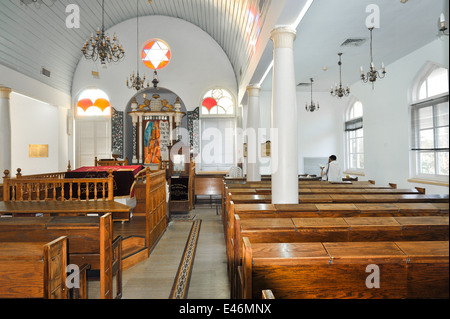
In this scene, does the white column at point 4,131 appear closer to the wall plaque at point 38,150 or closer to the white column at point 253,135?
the wall plaque at point 38,150

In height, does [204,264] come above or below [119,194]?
below

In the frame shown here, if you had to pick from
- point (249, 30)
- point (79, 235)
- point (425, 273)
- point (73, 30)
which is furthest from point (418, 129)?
point (73, 30)

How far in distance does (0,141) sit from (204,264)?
7634mm

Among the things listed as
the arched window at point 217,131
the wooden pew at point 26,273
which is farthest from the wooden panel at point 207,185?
the wooden pew at point 26,273

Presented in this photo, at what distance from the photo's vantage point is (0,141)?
833 centimetres

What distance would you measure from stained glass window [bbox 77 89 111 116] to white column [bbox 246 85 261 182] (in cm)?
654

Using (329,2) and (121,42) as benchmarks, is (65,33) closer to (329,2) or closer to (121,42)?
(121,42)

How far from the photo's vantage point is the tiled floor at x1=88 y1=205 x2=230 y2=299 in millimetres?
3293

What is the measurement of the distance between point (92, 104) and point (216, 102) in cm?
499

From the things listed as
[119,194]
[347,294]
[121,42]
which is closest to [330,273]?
[347,294]

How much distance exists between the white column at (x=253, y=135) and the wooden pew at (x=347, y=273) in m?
6.24

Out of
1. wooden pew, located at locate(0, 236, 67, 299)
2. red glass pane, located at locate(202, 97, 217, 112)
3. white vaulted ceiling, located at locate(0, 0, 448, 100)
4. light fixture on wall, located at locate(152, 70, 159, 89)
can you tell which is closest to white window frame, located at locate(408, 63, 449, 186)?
white vaulted ceiling, located at locate(0, 0, 448, 100)

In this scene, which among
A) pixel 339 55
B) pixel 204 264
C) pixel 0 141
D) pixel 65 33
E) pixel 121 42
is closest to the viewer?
pixel 204 264

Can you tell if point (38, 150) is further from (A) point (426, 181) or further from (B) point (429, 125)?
(B) point (429, 125)
